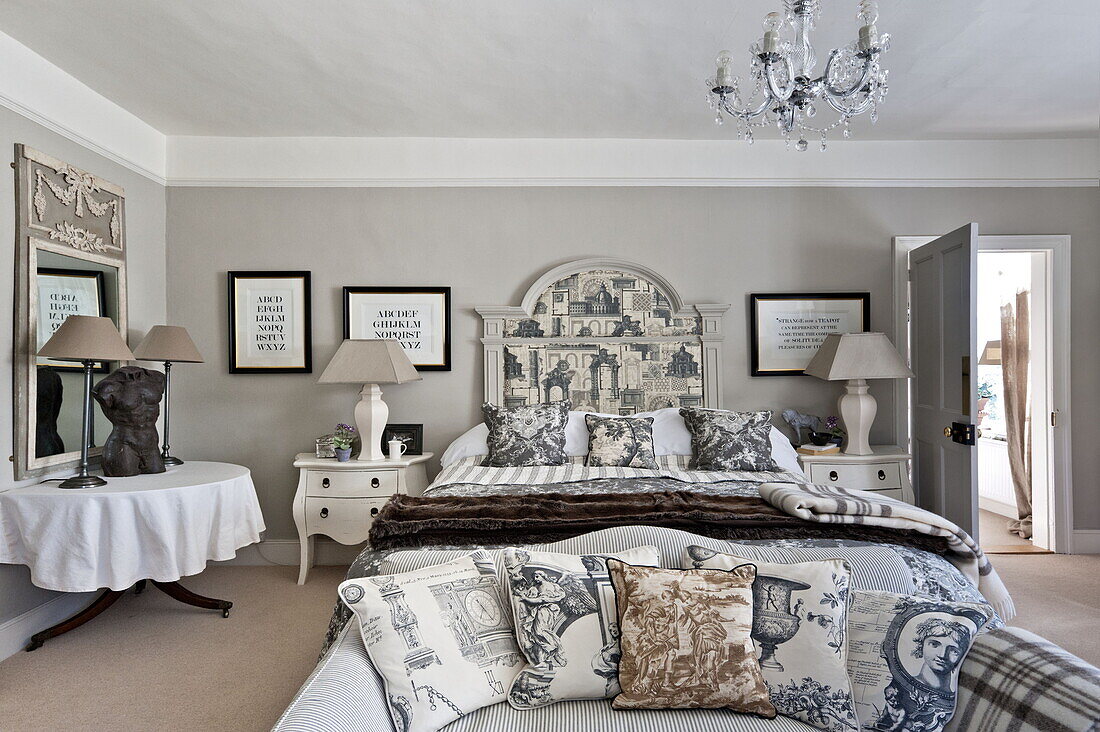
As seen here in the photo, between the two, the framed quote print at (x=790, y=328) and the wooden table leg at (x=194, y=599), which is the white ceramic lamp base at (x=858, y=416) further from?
the wooden table leg at (x=194, y=599)

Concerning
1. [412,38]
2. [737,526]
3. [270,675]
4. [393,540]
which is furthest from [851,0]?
[270,675]

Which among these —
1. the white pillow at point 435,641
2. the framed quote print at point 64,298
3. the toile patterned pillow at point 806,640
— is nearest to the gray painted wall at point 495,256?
the framed quote print at point 64,298

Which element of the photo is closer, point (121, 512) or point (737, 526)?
point (737, 526)

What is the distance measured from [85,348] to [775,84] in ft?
9.65

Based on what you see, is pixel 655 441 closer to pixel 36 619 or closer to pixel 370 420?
pixel 370 420

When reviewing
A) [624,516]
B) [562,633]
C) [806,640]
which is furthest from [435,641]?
[624,516]

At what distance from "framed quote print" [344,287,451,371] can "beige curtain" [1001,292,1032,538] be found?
4.11 meters

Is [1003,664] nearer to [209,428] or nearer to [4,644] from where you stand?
[4,644]

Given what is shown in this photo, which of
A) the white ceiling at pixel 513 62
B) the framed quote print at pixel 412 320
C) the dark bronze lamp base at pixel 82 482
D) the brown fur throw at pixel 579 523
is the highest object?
the white ceiling at pixel 513 62

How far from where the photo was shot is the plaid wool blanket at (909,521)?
215 centimetres

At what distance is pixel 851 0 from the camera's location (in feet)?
8.05

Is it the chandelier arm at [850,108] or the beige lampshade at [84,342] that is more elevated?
the chandelier arm at [850,108]

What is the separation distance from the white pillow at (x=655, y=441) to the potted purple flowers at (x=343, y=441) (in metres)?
0.54

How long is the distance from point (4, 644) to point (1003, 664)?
361 centimetres
